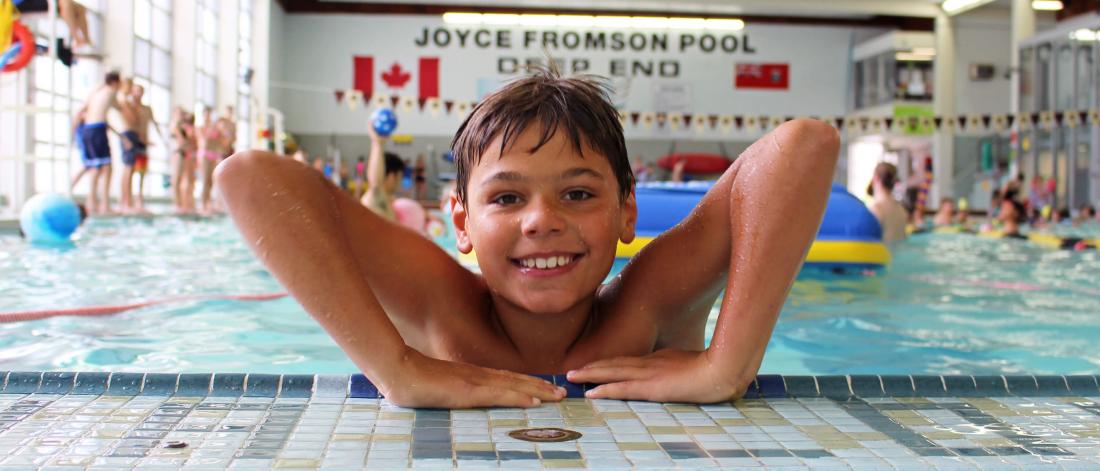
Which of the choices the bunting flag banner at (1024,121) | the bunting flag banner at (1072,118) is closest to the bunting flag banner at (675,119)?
the bunting flag banner at (1024,121)

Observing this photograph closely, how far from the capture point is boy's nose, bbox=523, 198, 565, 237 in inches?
59.0

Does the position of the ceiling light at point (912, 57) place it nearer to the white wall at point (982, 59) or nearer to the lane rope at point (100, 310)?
the white wall at point (982, 59)

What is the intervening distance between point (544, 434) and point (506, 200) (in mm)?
425

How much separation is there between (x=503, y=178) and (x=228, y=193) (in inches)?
15.7

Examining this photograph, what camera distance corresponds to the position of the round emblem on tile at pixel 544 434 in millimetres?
1251

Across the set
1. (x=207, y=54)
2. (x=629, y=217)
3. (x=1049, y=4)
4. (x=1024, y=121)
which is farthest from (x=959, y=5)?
(x=629, y=217)

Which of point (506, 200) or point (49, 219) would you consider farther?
point (49, 219)

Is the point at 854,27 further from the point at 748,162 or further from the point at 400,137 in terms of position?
the point at 748,162

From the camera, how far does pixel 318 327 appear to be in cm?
380

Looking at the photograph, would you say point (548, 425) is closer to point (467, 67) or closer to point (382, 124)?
point (382, 124)

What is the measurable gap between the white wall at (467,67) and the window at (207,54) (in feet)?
14.4

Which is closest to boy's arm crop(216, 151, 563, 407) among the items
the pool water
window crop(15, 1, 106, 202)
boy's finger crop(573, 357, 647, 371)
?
boy's finger crop(573, 357, 647, 371)

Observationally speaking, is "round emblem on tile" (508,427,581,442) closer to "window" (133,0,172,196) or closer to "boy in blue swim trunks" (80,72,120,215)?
"boy in blue swim trunks" (80,72,120,215)

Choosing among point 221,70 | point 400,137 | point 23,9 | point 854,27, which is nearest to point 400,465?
point 23,9
